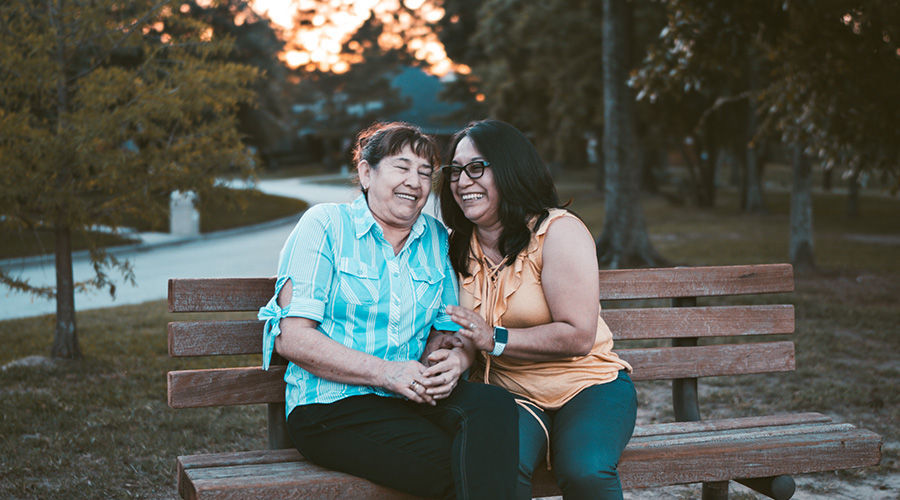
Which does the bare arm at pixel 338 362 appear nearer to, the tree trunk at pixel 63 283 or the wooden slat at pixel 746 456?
the wooden slat at pixel 746 456

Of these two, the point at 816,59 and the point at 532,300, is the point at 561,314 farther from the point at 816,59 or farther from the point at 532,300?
the point at 816,59

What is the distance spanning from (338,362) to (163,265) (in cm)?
1337

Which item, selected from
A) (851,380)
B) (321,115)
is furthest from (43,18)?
(321,115)

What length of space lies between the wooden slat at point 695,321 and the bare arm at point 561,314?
598mm

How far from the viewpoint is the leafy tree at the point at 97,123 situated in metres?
6.07

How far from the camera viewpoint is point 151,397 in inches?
221

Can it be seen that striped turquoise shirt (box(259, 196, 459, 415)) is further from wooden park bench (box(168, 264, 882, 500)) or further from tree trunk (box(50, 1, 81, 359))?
tree trunk (box(50, 1, 81, 359))

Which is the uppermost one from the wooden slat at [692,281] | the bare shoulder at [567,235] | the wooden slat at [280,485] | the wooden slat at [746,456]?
the bare shoulder at [567,235]

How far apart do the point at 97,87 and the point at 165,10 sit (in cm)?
90

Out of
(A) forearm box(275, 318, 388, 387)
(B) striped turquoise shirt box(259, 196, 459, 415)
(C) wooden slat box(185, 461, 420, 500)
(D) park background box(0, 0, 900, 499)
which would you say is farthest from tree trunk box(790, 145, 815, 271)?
(C) wooden slat box(185, 461, 420, 500)

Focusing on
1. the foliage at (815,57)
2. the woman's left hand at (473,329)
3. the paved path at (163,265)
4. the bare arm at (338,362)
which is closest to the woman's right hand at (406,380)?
the bare arm at (338,362)

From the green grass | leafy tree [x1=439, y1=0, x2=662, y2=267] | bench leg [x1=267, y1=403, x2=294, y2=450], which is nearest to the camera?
bench leg [x1=267, y1=403, x2=294, y2=450]

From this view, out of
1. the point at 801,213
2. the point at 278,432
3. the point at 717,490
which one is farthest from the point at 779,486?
the point at 801,213

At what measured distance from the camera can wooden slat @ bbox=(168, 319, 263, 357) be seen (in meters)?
3.04
